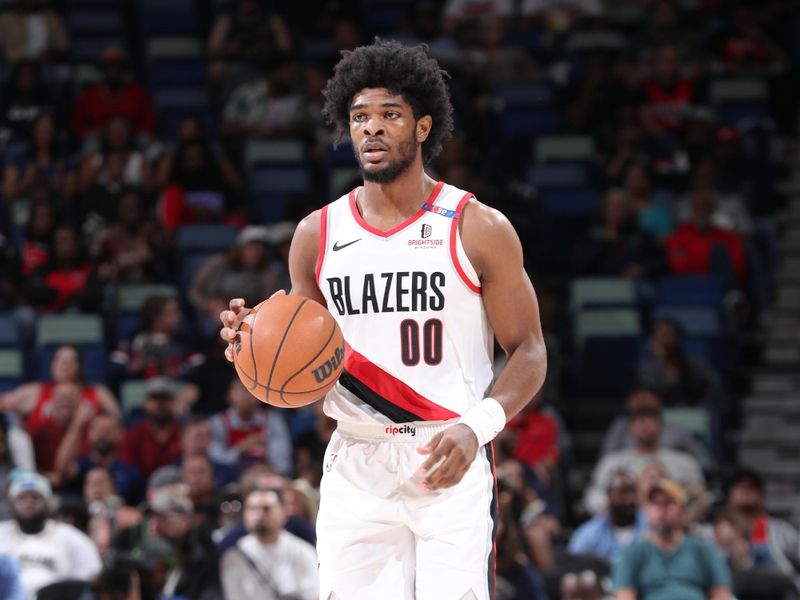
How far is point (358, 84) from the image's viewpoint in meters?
4.56

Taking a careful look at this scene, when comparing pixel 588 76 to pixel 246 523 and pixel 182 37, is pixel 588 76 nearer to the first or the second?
pixel 182 37

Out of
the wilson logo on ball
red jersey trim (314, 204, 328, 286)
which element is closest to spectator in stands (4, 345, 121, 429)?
red jersey trim (314, 204, 328, 286)

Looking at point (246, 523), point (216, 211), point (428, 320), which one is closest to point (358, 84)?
point (428, 320)

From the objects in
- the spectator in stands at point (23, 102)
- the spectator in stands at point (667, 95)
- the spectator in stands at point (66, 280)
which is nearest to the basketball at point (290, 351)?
the spectator in stands at point (66, 280)

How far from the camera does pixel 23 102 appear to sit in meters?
13.6

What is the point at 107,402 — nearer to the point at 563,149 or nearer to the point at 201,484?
the point at 201,484

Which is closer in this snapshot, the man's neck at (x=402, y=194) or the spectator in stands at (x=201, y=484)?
the man's neck at (x=402, y=194)

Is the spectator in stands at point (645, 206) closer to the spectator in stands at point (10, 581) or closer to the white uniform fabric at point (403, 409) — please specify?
the spectator in stands at point (10, 581)

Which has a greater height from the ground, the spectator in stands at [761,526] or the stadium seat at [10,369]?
the stadium seat at [10,369]

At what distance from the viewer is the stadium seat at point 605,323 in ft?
38.1

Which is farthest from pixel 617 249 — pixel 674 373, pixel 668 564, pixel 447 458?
pixel 447 458

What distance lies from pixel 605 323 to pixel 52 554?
4704 millimetres

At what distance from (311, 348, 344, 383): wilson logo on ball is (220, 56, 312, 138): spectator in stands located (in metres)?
9.52

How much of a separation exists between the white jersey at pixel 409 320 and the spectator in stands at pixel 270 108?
922cm
